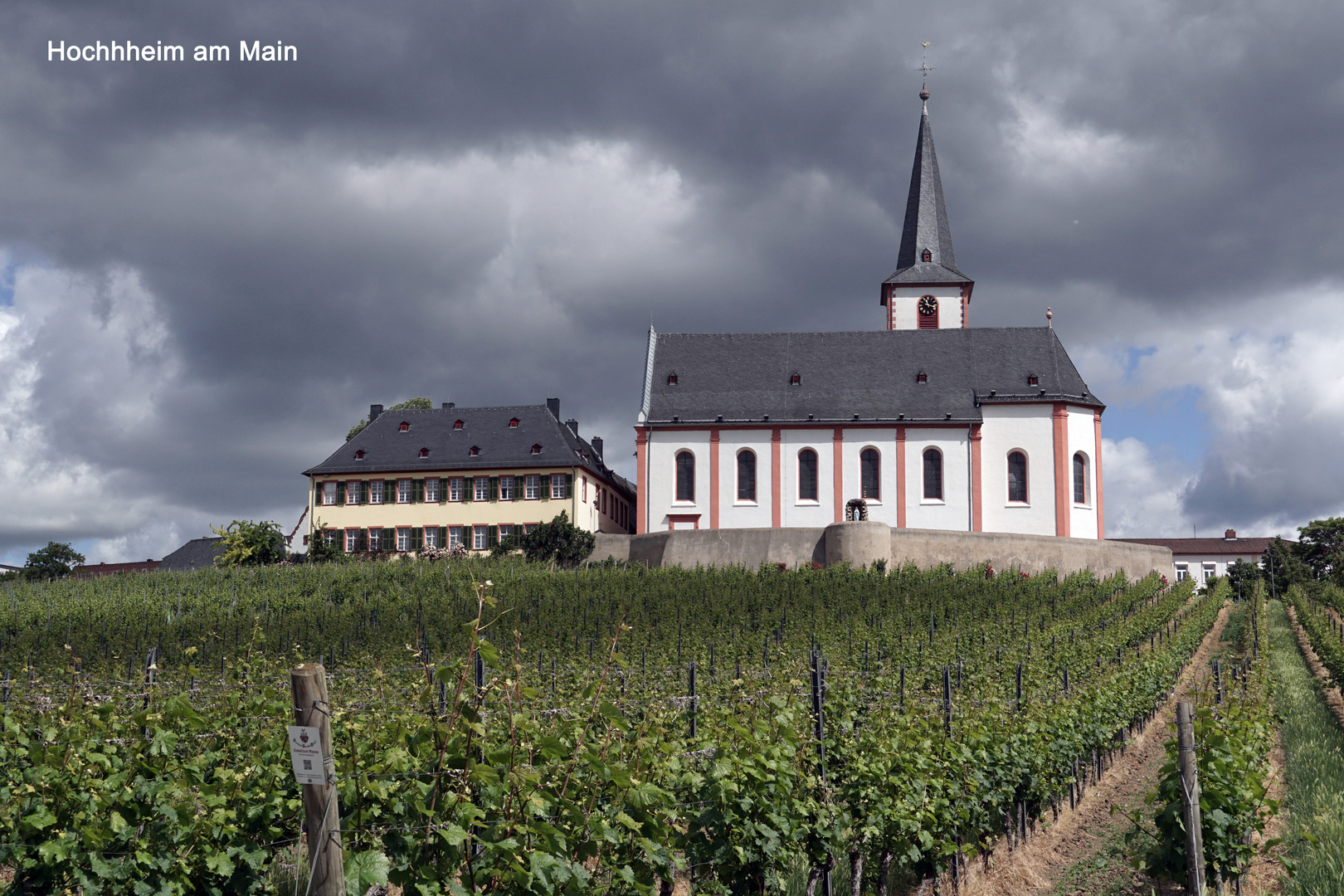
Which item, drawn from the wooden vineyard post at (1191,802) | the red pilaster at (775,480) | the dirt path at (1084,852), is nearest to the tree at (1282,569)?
the red pilaster at (775,480)

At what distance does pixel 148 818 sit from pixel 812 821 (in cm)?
347

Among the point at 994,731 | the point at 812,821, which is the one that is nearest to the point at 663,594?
the point at 994,731

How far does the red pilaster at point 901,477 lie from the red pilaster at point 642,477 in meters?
9.39

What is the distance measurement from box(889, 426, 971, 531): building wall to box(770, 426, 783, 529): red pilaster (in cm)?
423

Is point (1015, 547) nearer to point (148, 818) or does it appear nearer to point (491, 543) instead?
point (491, 543)

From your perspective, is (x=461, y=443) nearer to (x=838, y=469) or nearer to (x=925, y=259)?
(x=838, y=469)

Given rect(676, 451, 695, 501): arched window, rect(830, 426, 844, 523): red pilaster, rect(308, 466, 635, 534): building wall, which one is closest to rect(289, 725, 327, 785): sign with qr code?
rect(830, 426, 844, 523): red pilaster

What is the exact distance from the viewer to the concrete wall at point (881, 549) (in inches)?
1388

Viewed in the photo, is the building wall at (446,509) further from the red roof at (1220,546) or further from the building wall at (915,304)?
the red roof at (1220,546)

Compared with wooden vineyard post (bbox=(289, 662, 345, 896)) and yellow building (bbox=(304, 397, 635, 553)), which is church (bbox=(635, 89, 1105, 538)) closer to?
yellow building (bbox=(304, 397, 635, 553))

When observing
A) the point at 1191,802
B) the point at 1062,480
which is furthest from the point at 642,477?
the point at 1191,802

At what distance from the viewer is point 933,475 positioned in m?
41.6

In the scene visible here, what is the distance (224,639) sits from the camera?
27.7 m

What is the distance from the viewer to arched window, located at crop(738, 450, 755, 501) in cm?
4184
